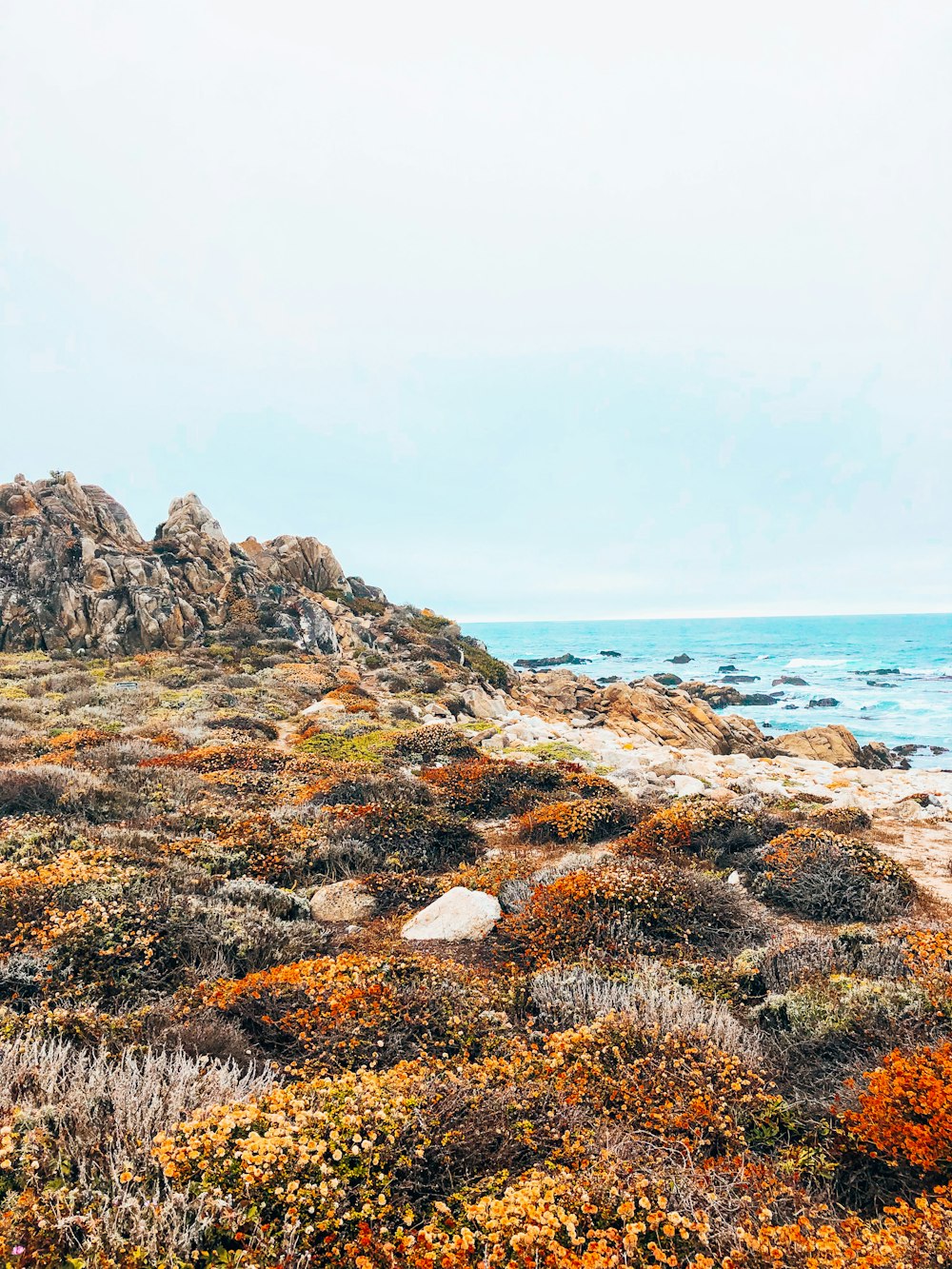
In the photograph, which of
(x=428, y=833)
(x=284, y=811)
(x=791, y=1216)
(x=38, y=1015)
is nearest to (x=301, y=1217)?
(x=791, y=1216)

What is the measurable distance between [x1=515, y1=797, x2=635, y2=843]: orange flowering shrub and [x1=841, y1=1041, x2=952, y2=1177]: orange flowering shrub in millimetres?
6150

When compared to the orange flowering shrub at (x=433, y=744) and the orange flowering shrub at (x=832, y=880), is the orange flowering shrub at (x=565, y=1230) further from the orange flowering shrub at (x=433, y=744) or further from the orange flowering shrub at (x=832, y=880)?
the orange flowering shrub at (x=433, y=744)

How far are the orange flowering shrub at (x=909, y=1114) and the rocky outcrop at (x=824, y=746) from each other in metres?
28.3

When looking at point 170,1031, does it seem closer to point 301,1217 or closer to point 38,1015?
point 38,1015

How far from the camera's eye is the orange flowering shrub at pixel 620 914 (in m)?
6.27

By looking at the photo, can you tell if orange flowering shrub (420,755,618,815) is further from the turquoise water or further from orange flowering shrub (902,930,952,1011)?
the turquoise water

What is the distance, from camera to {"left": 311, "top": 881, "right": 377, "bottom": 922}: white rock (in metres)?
7.72

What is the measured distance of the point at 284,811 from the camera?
1070cm

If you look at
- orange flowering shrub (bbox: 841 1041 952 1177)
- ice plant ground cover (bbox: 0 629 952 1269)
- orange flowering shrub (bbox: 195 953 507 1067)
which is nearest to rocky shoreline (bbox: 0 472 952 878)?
ice plant ground cover (bbox: 0 629 952 1269)

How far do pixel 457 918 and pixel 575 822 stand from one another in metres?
3.47

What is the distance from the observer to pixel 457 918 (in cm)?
720

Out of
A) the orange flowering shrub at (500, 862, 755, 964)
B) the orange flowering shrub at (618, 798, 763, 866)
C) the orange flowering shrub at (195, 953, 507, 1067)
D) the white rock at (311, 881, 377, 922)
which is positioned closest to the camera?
the orange flowering shrub at (195, 953, 507, 1067)

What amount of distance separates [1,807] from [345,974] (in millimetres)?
7308

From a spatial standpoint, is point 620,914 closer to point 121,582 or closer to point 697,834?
point 697,834
